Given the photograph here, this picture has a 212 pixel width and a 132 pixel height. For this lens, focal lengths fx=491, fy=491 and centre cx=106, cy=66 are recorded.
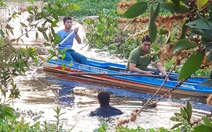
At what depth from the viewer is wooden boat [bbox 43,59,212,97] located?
877 centimetres

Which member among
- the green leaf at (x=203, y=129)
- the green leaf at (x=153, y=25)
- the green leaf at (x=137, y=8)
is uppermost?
the green leaf at (x=137, y=8)

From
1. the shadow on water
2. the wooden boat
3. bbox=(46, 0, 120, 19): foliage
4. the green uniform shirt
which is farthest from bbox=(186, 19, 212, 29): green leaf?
bbox=(46, 0, 120, 19): foliage

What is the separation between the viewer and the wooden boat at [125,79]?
8.77 metres

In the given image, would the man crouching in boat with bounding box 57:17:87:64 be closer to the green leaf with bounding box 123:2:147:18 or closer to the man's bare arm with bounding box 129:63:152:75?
the man's bare arm with bounding box 129:63:152:75

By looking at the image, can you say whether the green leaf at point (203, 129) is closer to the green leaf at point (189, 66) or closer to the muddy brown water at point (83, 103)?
the green leaf at point (189, 66)

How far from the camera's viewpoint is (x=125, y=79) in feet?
31.4

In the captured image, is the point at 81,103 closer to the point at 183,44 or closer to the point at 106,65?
the point at 106,65

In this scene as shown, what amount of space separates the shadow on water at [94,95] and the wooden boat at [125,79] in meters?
0.12

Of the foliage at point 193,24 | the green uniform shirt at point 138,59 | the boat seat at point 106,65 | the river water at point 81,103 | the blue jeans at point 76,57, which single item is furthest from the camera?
the blue jeans at point 76,57

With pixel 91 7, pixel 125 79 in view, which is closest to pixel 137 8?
pixel 125 79

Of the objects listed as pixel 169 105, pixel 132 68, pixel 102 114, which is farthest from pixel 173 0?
pixel 132 68

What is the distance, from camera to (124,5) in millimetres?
1229

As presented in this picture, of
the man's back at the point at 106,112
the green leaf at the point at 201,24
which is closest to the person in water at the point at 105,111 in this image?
the man's back at the point at 106,112

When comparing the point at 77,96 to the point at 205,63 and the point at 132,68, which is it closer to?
the point at 132,68
